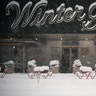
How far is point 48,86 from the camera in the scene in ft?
17.6

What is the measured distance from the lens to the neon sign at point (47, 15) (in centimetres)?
550

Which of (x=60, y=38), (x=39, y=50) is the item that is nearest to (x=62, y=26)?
(x=60, y=38)

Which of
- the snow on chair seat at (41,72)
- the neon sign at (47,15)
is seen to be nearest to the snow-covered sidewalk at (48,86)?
the snow on chair seat at (41,72)

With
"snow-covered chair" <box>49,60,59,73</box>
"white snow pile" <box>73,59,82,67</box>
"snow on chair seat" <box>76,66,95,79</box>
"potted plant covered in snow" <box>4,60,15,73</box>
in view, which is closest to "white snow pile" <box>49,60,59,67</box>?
"snow-covered chair" <box>49,60,59,73</box>

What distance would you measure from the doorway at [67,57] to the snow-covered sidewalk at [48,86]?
159mm

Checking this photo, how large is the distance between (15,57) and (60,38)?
0.91 meters

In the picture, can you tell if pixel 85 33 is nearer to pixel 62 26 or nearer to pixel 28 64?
pixel 62 26

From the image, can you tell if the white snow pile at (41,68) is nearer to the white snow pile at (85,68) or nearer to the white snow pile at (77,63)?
the white snow pile at (77,63)

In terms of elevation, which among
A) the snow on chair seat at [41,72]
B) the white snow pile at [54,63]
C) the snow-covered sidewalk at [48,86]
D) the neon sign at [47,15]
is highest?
the neon sign at [47,15]

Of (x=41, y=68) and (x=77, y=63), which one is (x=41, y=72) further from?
(x=77, y=63)

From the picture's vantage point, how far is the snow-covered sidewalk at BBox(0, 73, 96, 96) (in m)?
5.20

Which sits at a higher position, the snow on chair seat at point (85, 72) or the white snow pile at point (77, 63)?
the white snow pile at point (77, 63)

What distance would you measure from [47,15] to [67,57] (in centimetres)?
91

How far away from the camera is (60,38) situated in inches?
211
